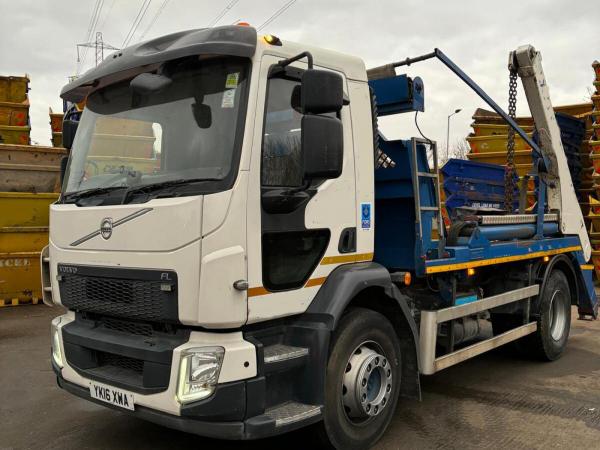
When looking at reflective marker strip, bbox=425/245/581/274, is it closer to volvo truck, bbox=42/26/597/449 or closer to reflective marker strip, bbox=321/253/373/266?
volvo truck, bbox=42/26/597/449

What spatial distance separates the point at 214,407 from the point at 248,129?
4.97 feet

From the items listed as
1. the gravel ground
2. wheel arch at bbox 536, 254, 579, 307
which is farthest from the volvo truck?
wheel arch at bbox 536, 254, 579, 307

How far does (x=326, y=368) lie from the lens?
3387 millimetres

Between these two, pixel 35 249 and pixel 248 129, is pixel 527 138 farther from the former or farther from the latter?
pixel 35 249

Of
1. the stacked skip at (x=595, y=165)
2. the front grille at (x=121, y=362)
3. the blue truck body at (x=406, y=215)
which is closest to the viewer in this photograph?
the front grille at (x=121, y=362)

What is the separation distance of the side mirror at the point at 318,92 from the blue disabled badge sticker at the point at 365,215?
0.95 metres

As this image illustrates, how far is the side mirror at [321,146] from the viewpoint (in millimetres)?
3020

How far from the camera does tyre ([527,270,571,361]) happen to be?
6.04m

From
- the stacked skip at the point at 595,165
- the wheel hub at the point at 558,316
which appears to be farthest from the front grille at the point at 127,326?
the stacked skip at the point at 595,165

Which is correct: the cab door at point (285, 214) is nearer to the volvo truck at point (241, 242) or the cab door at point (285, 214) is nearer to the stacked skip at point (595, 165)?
the volvo truck at point (241, 242)

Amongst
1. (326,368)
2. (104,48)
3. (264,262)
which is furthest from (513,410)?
(104,48)

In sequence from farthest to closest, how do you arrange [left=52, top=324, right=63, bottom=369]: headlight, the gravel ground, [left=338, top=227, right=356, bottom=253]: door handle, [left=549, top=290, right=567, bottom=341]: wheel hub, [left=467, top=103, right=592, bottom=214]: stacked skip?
[left=467, top=103, right=592, bottom=214]: stacked skip, [left=549, top=290, right=567, bottom=341]: wheel hub, the gravel ground, [left=52, top=324, right=63, bottom=369]: headlight, [left=338, top=227, right=356, bottom=253]: door handle

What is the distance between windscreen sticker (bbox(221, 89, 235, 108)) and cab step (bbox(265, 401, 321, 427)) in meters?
1.74

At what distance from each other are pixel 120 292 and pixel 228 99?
131cm
